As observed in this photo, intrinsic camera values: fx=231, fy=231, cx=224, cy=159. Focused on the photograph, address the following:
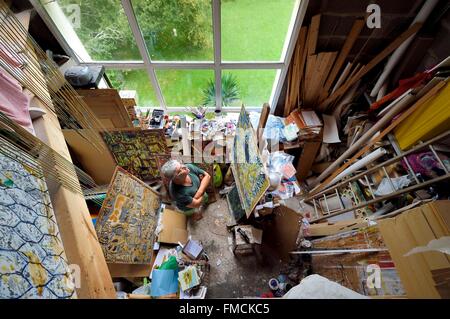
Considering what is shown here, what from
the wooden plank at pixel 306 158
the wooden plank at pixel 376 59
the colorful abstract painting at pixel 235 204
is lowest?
the colorful abstract painting at pixel 235 204

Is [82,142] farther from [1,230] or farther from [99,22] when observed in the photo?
[1,230]

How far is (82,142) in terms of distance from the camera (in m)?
2.83

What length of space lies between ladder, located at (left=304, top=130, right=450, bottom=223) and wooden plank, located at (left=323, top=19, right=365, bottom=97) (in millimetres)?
946

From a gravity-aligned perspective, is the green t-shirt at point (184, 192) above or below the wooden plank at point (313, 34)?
below

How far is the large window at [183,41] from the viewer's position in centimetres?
233

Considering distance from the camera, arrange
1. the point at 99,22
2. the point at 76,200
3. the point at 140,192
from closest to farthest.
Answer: the point at 76,200
the point at 99,22
the point at 140,192

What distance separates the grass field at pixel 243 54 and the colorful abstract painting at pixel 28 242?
2216mm

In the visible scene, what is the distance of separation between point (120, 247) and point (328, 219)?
2403mm

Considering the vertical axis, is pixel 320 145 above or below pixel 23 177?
above

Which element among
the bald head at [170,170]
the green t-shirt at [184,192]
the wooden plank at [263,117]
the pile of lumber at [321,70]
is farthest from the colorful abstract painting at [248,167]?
the pile of lumber at [321,70]

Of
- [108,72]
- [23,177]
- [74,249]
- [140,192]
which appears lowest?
[74,249]

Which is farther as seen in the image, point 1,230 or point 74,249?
point 74,249

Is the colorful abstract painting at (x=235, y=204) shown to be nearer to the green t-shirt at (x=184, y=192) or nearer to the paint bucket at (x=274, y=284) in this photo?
the green t-shirt at (x=184, y=192)
